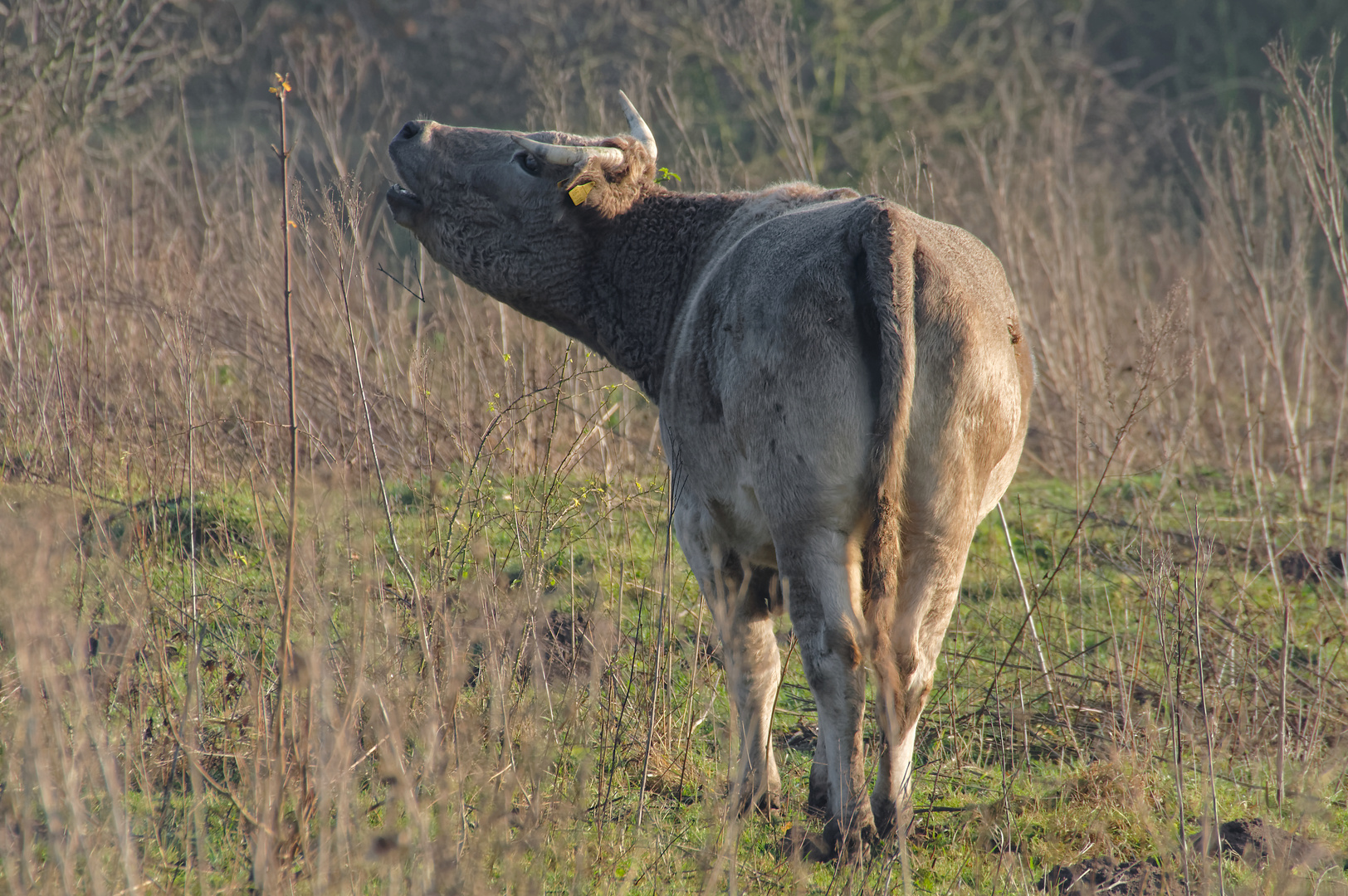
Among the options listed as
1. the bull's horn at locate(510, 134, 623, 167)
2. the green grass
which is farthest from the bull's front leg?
the bull's horn at locate(510, 134, 623, 167)

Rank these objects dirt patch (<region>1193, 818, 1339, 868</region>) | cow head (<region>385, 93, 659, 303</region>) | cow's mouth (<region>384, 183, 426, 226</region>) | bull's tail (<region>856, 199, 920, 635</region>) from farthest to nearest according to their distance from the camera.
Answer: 1. cow's mouth (<region>384, 183, 426, 226</region>)
2. cow head (<region>385, 93, 659, 303</region>)
3. dirt patch (<region>1193, 818, 1339, 868</region>)
4. bull's tail (<region>856, 199, 920, 635</region>)

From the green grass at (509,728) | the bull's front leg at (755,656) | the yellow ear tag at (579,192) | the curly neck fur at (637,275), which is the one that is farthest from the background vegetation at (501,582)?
the yellow ear tag at (579,192)

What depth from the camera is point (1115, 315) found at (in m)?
10.8

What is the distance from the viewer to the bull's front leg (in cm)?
362

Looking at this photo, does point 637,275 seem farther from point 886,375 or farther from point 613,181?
point 886,375

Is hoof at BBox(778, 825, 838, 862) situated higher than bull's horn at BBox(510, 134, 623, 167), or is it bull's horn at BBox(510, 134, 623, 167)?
bull's horn at BBox(510, 134, 623, 167)

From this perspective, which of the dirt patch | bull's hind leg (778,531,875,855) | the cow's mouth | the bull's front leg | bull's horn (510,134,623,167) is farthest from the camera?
the cow's mouth

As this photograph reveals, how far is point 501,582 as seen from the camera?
3348mm

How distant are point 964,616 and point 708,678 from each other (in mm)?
1831

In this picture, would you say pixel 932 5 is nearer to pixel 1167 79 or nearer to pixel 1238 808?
pixel 1167 79

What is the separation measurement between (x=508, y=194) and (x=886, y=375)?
1.88 m

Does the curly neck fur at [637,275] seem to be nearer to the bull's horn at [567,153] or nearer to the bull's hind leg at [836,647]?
the bull's horn at [567,153]

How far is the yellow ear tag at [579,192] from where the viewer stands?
3.96 m

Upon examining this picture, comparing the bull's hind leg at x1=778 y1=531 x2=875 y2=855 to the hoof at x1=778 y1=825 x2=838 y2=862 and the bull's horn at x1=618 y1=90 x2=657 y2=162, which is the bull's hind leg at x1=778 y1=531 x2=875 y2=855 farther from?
the bull's horn at x1=618 y1=90 x2=657 y2=162
